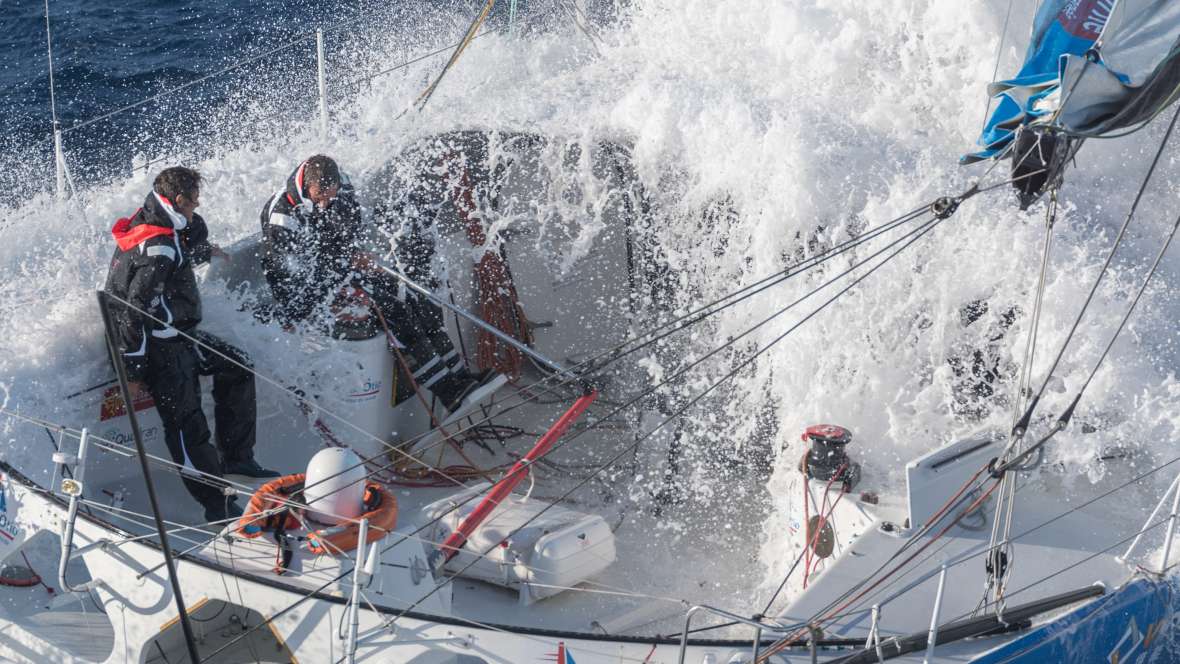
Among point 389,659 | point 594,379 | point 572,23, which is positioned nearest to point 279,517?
point 389,659

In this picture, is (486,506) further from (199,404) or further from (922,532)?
(922,532)

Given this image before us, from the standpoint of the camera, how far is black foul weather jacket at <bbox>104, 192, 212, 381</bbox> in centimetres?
441

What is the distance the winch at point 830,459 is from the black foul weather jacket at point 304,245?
2.24 m

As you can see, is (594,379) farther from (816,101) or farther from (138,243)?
(138,243)

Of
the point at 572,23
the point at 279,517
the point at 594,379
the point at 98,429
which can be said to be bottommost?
the point at 279,517

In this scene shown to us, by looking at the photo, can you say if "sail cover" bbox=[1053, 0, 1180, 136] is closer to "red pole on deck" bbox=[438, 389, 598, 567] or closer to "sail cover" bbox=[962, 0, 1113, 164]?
"sail cover" bbox=[962, 0, 1113, 164]

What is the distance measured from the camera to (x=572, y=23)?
8797mm

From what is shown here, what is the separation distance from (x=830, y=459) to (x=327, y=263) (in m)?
2.40

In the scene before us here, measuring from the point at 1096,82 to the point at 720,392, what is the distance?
2669 millimetres

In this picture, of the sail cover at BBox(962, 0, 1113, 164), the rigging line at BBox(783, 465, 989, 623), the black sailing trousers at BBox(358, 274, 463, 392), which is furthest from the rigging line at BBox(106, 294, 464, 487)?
the sail cover at BBox(962, 0, 1113, 164)

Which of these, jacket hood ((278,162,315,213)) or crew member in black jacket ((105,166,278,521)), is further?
jacket hood ((278,162,315,213))

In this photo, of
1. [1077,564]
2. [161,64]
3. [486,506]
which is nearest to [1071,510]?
[1077,564]

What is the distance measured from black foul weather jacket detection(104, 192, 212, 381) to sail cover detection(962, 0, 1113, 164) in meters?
3.02

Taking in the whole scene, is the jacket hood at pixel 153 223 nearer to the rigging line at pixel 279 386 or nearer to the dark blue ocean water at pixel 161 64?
the rigging line at pixel 279 386
